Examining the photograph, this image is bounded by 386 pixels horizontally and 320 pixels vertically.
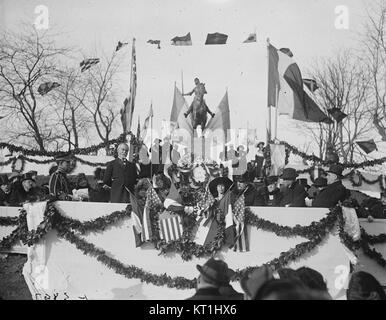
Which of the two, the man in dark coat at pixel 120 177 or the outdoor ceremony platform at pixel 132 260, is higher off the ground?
the man in dark coat at pixel 120 177

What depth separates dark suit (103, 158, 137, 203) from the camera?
858cm

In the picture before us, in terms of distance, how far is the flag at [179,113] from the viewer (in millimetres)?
17500

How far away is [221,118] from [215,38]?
382 cm

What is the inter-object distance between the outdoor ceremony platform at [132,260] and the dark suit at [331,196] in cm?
20

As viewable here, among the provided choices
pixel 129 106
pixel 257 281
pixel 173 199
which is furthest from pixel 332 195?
pixel 129 106

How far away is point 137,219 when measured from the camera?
7.74m

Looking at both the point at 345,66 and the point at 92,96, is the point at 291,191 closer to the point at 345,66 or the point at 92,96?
the point at 345,66

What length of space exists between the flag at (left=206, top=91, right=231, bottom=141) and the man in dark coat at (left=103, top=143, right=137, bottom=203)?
8928 mm

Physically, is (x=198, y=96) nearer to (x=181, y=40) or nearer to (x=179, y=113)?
(x=179, y=113)

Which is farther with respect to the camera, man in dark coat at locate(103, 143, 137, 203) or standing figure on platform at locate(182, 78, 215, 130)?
standing figure on platform at locate(182, 78, 215, 130)

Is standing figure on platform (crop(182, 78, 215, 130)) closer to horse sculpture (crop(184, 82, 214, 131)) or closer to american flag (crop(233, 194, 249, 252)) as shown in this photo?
horse sculpture (crop(184, 82, 214, 131))

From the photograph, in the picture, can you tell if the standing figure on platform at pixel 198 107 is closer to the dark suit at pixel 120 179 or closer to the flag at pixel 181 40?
the flag at pixel 181 40

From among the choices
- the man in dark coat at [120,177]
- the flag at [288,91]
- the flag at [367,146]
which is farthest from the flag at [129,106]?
the flag at [367,146]

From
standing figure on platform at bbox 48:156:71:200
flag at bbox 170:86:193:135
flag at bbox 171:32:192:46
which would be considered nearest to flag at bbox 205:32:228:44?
flag at bbox 171:32:192:46
